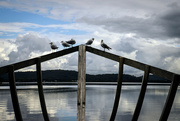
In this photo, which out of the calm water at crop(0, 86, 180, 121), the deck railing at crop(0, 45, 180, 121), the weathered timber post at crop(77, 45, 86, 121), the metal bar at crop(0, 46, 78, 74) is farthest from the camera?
the calm water at crop(0, 86, 180, 121)

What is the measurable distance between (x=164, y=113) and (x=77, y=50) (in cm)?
302

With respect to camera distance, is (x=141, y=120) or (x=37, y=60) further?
(x=141, y=120)

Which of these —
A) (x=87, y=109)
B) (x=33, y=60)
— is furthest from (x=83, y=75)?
(x=87, y=109)

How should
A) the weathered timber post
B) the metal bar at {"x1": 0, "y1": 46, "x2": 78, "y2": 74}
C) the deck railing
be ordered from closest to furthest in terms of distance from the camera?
the deck railing
the metal bar at {"x1": 0, "y1": 46, "x2": 78, "y2": 74}
the weathered timber post

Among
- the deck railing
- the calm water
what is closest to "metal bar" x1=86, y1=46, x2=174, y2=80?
the deck railing

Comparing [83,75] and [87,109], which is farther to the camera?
[87,109]

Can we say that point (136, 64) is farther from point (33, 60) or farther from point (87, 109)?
point (87, 109)

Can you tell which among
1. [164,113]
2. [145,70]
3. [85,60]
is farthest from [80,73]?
[164,113]

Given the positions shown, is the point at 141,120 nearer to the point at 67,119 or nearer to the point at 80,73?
the point at 67,119

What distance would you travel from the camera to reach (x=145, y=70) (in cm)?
508

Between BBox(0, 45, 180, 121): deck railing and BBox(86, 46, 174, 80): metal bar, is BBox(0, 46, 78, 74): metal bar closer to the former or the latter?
BBox(0, 45, 180, 121): deck railing

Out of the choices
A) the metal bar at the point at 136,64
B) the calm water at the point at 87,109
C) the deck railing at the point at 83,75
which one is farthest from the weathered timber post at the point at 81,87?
the calm water at the point at 87,109

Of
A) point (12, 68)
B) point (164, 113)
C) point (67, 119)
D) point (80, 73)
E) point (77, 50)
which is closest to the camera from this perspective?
point (164, 113)

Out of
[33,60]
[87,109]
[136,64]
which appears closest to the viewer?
[136,64]
